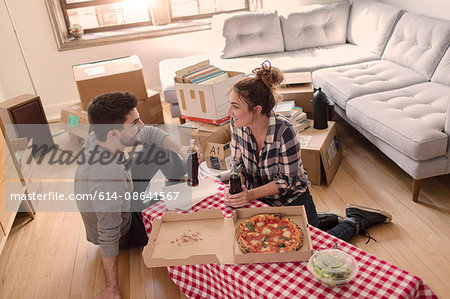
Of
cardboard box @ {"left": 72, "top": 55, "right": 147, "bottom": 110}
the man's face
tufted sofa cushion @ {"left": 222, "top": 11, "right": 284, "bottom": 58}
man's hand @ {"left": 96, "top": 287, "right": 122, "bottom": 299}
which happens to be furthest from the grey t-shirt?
tufted sofa cushion @ {"left": 222, "top": 11, "right": 284, "bottom": 58}

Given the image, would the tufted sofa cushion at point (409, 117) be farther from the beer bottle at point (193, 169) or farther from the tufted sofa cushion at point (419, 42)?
the beer bottle at point (193, 169)

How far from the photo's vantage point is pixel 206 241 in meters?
1.59

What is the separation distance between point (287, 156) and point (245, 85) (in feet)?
1.29

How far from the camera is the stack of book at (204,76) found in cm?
296

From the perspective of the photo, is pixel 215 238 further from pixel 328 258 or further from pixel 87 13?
pixel 87 13

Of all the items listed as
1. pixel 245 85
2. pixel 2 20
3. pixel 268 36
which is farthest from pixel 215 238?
pixel 2 20

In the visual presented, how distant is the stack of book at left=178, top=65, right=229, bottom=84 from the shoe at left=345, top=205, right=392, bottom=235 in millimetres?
1320

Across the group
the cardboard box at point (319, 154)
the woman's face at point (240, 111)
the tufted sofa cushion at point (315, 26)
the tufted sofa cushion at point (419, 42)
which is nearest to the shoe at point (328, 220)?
the cardboard box at point (319, 154)

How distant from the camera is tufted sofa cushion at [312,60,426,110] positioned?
3154 millimetres

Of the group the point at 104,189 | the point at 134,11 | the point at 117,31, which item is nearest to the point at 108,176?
the point at 104,189

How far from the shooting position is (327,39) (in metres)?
4.21

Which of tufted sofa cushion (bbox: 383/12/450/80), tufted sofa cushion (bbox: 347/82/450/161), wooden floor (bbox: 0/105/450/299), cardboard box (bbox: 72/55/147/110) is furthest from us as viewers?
cardboard box (bbox: 72/55/147/110)

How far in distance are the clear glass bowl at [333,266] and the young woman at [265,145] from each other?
49cm

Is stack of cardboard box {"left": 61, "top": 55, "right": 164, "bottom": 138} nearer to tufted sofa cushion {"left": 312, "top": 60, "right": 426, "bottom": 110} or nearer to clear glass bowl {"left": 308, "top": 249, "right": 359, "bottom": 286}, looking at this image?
tufted sofa cushion {"left": 312, "top": 60, "right": 426, "bottom": 110}
